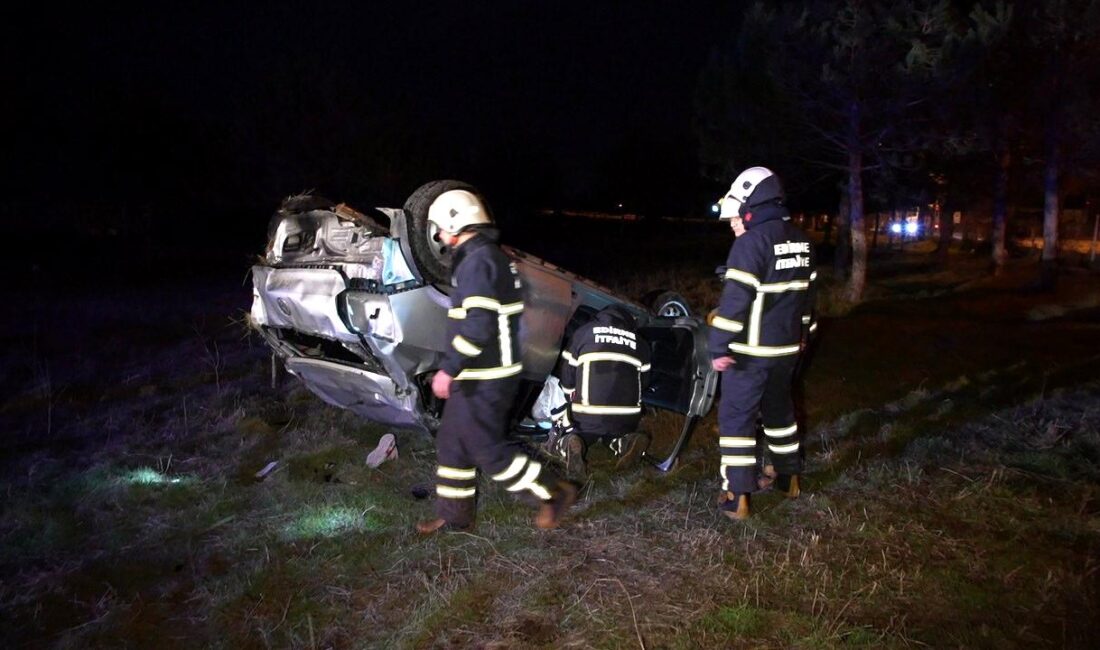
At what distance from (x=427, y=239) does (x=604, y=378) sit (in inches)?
51.6

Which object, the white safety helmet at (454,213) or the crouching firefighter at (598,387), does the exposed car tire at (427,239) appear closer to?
the white safety helmet at (454,213)

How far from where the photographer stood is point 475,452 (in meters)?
3.88

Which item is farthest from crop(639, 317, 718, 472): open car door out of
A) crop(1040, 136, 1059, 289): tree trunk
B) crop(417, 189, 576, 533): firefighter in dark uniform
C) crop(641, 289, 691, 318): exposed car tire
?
crop(1040, 136, 1059, 289): tree trunk

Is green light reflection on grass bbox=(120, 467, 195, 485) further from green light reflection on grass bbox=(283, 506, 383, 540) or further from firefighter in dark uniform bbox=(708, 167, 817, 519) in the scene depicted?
firefighter in dark uniform bbox=(708, 167, 817, 519)

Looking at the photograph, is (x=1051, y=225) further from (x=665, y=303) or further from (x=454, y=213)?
A: (x=454, y=213)

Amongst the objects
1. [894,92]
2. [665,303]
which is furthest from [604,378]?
[894,92]

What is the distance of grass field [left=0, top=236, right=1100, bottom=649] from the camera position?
308cm

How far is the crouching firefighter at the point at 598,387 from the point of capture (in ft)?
15.3

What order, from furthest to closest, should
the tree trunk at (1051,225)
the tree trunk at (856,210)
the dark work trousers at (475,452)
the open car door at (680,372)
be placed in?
the tree trunk at (1051,225)
the tree trunk at (856,210)
the open car door at (680,372)
the dark work trousers at (475,452)

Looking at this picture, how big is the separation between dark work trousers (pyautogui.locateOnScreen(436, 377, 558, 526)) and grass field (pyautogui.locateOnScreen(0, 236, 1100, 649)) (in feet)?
0.61

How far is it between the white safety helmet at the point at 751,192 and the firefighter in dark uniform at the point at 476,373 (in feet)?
3.90

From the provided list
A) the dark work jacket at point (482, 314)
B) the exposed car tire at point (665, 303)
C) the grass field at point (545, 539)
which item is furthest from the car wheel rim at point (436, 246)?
the exposed car tire at point (665, 303)

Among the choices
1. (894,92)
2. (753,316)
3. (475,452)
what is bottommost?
(475,452)

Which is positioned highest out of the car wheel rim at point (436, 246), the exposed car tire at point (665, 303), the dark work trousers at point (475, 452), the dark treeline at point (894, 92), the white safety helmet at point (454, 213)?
the dark treeline at point (894, 92)
